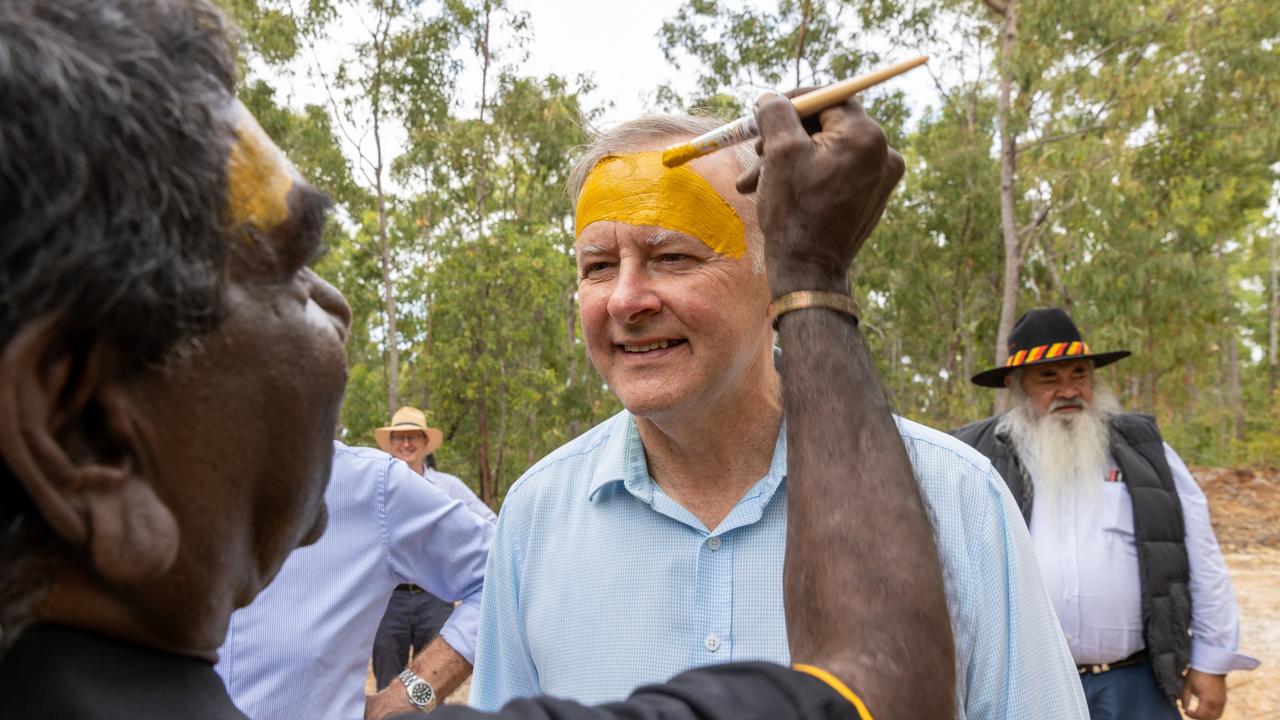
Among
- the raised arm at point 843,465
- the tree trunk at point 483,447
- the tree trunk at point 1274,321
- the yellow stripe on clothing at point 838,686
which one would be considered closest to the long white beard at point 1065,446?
the raised arm at point 843,465

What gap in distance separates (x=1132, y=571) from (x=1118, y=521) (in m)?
0.23

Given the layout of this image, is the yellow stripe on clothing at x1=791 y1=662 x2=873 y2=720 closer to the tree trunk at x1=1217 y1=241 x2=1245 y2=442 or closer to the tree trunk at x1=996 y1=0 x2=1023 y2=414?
the tree trunk at x1=996 y1=0 x2=1023 y2=414

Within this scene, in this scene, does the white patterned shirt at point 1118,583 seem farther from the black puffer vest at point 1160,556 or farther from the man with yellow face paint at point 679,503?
the man with yellow face paint at point 679,503

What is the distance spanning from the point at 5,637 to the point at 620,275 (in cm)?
156

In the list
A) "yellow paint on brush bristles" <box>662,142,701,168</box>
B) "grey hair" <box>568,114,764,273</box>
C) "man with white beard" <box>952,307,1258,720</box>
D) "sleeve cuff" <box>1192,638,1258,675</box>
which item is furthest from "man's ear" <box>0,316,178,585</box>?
"sleeve cuff" <box>1192,638,1258,675</box>

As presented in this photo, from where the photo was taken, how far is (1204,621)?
4426mm

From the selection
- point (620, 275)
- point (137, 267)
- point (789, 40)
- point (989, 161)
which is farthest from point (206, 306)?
point (989, 161)

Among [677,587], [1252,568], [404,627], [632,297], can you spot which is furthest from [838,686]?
[1252,568]

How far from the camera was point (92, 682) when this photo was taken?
2.95 feet

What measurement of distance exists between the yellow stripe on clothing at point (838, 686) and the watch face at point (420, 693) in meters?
2.86

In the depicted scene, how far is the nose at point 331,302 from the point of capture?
3.59ft

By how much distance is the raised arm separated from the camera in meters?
1.04

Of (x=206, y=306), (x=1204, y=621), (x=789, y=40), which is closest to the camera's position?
(x=206, y=306)

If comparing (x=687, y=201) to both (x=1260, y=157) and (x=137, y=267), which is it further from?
(x=1260, y=157)
